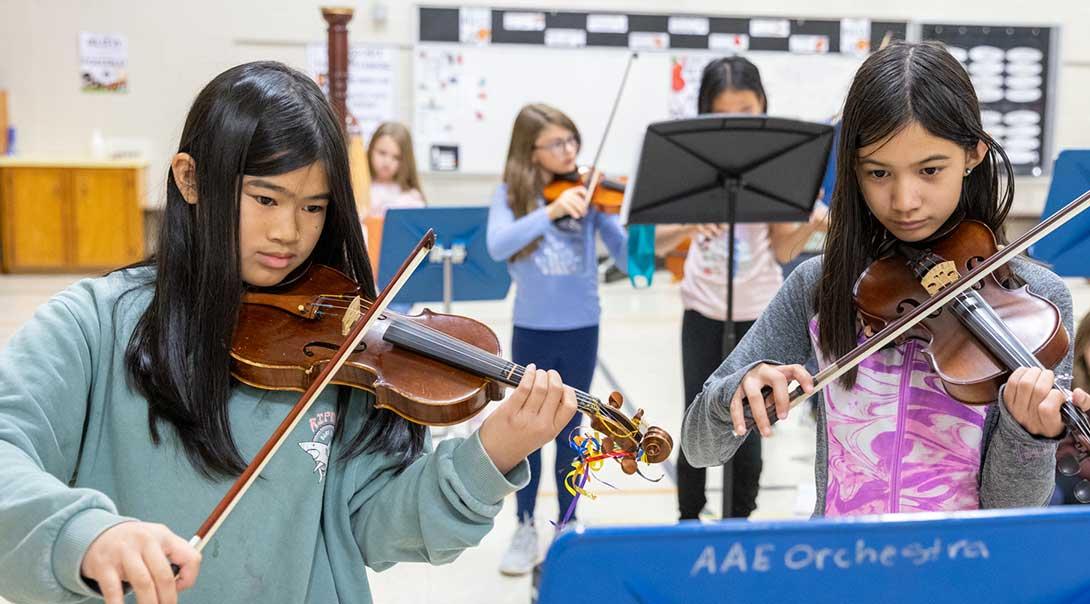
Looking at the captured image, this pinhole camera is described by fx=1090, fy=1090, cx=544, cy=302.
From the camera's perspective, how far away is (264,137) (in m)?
1.28

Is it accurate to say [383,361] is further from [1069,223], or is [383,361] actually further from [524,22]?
[524,22]

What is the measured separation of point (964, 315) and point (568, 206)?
1890mm

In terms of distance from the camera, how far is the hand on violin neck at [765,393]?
1297 millimetres

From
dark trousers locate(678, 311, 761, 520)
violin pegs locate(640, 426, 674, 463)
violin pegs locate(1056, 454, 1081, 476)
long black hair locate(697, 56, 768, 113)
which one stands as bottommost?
dark trousers locate(678, 311, 761, 520)

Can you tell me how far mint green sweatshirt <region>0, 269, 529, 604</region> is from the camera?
3.85ft

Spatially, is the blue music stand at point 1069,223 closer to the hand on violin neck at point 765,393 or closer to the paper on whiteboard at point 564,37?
the hand on violin neck at point 765,393

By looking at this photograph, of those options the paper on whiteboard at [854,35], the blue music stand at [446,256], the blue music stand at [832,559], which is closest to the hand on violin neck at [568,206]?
the blue music stand at [446,256]

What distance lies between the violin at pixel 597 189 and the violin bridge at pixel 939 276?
6.37 ft

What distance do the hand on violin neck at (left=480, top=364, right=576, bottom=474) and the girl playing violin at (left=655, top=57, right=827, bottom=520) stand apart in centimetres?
172

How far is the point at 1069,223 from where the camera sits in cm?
264

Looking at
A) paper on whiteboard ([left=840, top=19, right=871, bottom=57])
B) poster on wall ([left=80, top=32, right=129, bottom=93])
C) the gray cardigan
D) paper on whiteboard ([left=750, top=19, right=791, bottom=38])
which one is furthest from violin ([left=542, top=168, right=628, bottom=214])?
poster on wall ([left=80, top=32, right=129, bottom=93])

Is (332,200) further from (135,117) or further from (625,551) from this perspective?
(135,117)

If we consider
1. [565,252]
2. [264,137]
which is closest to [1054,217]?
[264,137]

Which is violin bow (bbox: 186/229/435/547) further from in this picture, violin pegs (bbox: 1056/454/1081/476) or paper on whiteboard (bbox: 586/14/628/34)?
paper on whiteboard (bbox: 586/14/628/34)
